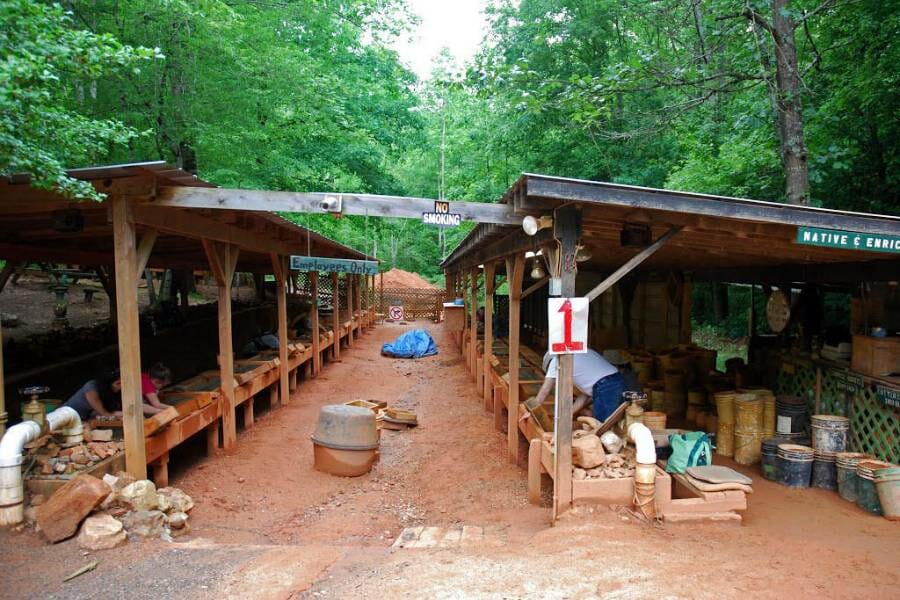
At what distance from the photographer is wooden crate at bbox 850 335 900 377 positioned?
5.92m

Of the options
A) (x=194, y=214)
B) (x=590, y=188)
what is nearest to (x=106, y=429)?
(x=194, y=214)

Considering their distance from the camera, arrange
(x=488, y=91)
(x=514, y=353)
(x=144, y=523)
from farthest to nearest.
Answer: (x=488, y=91) → (x=514, y=353) → (x=144, y=523)

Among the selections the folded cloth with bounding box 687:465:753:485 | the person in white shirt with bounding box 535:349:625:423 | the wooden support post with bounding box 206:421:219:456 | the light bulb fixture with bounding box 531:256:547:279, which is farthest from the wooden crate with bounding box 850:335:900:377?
the wooden support post with bounding box 206:421:219:456

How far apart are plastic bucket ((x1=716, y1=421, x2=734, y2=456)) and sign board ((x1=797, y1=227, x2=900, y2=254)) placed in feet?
9.84

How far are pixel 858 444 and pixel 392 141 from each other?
14.4 meters

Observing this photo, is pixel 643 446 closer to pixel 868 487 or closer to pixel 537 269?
pixel 868 487

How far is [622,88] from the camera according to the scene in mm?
9719

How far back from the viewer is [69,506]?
4336 millimetres

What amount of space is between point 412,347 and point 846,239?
13.4m

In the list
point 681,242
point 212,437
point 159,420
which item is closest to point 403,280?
point 212,437

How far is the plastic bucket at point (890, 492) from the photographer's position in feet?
16.3

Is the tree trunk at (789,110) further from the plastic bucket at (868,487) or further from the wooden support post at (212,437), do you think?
the wooden support post at (212,437)

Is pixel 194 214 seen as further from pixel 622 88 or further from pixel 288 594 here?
pixel 622 88

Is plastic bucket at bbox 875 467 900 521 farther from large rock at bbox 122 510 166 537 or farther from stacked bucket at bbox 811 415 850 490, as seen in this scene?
large rock at bbox 122 510 166 537
